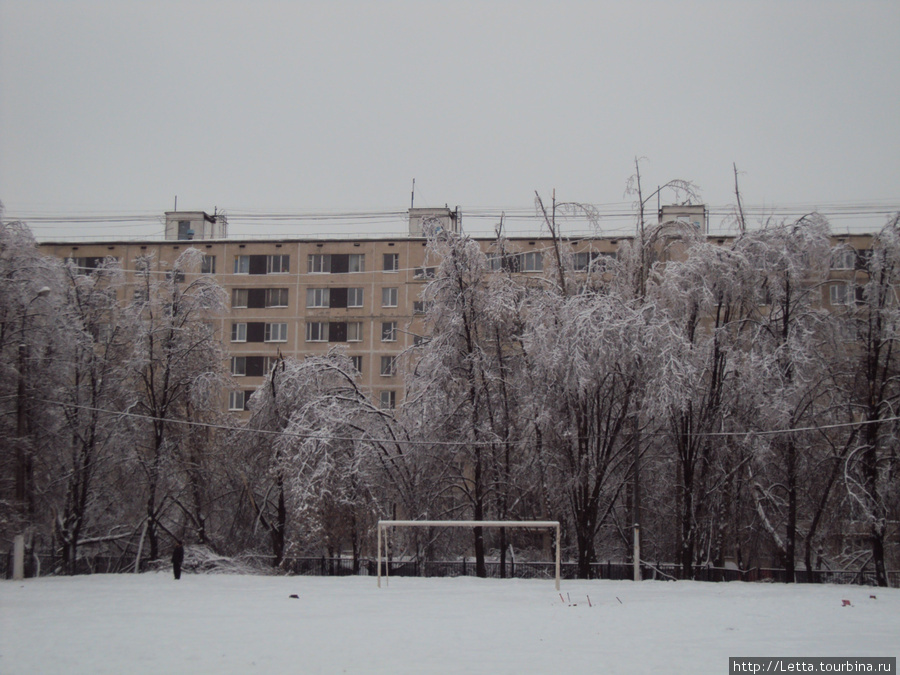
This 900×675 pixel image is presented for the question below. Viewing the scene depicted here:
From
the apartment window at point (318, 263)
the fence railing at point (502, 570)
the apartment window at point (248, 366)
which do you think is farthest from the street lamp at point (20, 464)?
the apartment window at point (318, 263)

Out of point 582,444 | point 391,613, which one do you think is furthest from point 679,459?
point 391,613

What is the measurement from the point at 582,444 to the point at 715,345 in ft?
20.5

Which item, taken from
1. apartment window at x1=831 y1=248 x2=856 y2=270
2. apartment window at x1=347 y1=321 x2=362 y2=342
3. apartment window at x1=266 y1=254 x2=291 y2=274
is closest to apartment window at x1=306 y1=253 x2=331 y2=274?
apartment window at x1=266 y1=254 x2=291 y2=274

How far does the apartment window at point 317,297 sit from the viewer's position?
178 ft

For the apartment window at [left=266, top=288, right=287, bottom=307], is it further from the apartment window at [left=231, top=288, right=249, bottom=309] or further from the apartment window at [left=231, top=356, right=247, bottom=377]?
the apartment window at [left=231, top=356, right=247, bottom=377]

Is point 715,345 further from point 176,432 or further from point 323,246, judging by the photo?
point 323,246

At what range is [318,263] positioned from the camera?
54.7 metres

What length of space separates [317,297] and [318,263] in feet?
7.24

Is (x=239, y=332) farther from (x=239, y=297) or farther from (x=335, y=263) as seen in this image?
(x=335, y=263)

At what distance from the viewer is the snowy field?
15195 millimetres

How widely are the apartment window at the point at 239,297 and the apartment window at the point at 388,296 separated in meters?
8.85

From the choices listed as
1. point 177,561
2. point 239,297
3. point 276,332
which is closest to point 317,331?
point 276,332

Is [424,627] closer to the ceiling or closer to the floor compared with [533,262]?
closer to the floor

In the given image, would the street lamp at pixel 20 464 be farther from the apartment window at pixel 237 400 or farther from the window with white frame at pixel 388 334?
the window with white frame at pixel 388 334
